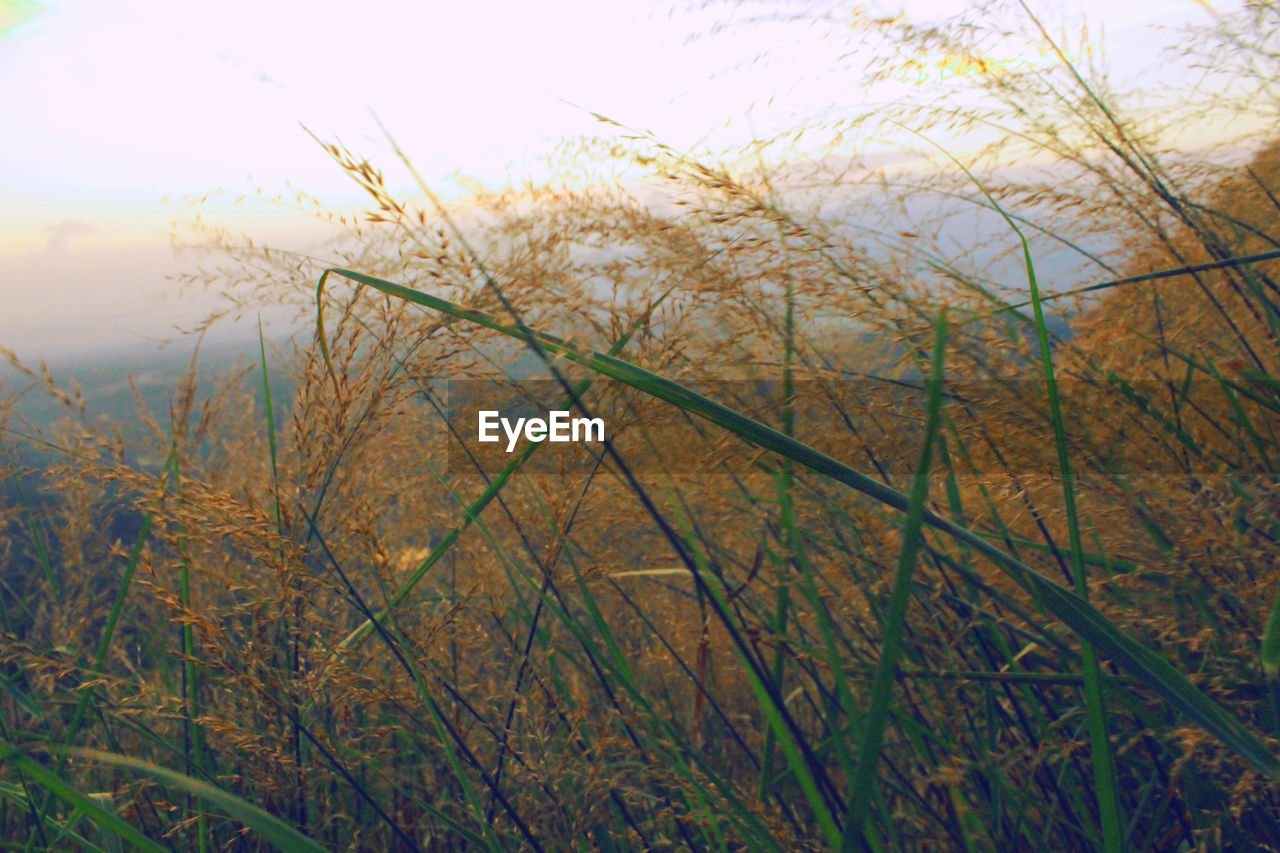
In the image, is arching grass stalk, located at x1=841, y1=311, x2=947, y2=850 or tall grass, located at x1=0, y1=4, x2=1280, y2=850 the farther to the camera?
tall grass, located at x1=0, y1=4, x2=1280, y2=850

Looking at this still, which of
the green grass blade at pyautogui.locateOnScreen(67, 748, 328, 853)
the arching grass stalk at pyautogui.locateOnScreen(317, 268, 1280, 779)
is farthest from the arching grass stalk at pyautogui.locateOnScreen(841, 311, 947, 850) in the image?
the green grass blade at pyautogui.locateOnScreen(67, 748, 328, 853)

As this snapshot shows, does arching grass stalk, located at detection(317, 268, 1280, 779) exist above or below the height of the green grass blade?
above

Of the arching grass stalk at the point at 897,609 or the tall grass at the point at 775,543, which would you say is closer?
the arching grass stalk at the point at 897,609

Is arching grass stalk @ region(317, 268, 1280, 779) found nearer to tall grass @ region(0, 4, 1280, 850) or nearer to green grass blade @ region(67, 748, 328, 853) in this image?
tall grass @ region(0, 4, 1280, 850)

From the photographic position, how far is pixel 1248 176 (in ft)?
5.28

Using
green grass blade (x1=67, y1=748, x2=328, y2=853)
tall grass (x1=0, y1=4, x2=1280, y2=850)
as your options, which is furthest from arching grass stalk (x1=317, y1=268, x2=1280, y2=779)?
green grass blade (x1=67, y1=748, x2=328, y2=853)

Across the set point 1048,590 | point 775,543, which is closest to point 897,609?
point 1048,590

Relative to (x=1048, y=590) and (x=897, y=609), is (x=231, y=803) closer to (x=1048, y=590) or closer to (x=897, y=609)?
(x=897, y=609)

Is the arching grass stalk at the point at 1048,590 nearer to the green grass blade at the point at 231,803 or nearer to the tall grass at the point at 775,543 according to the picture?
the tall grass at the point at 775,543

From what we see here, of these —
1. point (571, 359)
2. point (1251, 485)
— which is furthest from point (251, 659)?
point (1251, 485)

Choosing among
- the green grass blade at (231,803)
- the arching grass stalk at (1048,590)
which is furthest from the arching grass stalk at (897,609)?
the green grass blade at (231,803)

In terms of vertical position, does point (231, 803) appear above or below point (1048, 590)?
below

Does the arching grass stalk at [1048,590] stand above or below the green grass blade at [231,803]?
above

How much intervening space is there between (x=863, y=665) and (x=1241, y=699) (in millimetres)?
516
